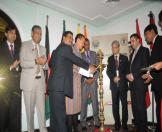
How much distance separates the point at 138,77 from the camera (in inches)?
145

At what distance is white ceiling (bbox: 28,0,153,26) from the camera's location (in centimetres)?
474

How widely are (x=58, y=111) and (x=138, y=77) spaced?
1.62m

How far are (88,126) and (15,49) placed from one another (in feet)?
8.09

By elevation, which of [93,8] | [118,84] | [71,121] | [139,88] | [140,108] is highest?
[93,8]

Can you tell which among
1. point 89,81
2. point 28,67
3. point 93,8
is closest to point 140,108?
point 89,81

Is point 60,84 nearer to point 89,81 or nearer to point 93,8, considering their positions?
point 89,81

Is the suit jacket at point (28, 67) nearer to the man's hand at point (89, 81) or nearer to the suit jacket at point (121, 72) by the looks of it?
the man's hand at point (89, 81)

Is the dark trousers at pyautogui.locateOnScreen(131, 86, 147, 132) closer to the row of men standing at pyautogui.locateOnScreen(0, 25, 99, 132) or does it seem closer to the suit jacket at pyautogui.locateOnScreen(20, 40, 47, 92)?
the row of men standing at pyautogui.locateOnScreen(0, 25, 99, 132)

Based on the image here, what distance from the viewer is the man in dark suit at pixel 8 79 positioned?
3465 millimetres

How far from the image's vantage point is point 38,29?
3.73 metres

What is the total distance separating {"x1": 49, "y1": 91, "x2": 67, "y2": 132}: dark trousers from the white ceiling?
2.42 m

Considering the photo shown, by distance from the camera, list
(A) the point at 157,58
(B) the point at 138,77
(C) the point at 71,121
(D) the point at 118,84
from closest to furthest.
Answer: (A) the point at 157,58 → (C) the point at 71,121 → (B) the point at 138,77 → (D) the point at 118,84

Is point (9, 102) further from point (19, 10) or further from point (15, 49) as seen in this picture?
point (19, 10)

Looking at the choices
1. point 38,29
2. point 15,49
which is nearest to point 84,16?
point 38,29
